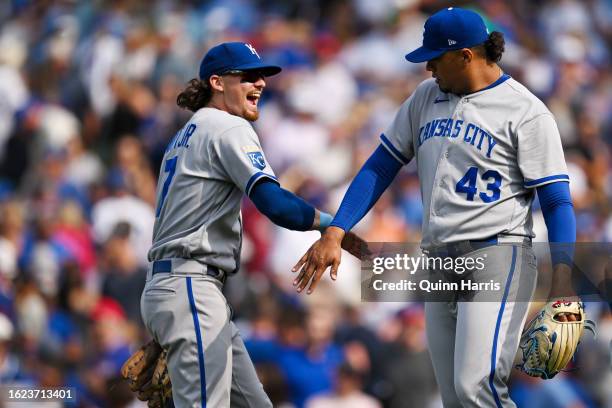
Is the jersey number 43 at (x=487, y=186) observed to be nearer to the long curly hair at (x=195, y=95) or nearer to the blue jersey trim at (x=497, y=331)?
the blue jersey trim at (x=497, y=331)

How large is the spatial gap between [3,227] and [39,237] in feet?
1.23

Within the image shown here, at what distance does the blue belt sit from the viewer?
4395mm

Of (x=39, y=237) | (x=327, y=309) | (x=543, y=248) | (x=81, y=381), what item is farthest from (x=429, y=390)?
(x=39, y=237)

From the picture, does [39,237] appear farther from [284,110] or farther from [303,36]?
[303,36]

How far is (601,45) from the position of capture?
10438mm

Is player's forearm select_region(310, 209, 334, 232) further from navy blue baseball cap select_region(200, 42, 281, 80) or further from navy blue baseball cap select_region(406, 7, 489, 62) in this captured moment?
navy blue baseball cap select_region(406, 7, 489, 62)

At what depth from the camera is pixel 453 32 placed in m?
4.29

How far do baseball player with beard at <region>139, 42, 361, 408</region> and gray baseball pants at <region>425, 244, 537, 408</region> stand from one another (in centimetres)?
67

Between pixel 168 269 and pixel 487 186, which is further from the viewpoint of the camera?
pixel 168 269

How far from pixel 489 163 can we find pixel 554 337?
0.70 m

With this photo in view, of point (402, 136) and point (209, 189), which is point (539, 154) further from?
point (209, 189)

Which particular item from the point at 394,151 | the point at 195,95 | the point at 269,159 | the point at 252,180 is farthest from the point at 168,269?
the point at 269,159

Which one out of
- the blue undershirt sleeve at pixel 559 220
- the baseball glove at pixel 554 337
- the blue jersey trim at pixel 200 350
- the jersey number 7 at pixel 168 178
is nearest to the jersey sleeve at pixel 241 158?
the jersey number 7 at pixel 168 178

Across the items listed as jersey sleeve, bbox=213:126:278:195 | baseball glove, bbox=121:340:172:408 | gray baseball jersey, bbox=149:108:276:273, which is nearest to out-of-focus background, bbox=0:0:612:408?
baseball glove, bbox=121:340:172:408
